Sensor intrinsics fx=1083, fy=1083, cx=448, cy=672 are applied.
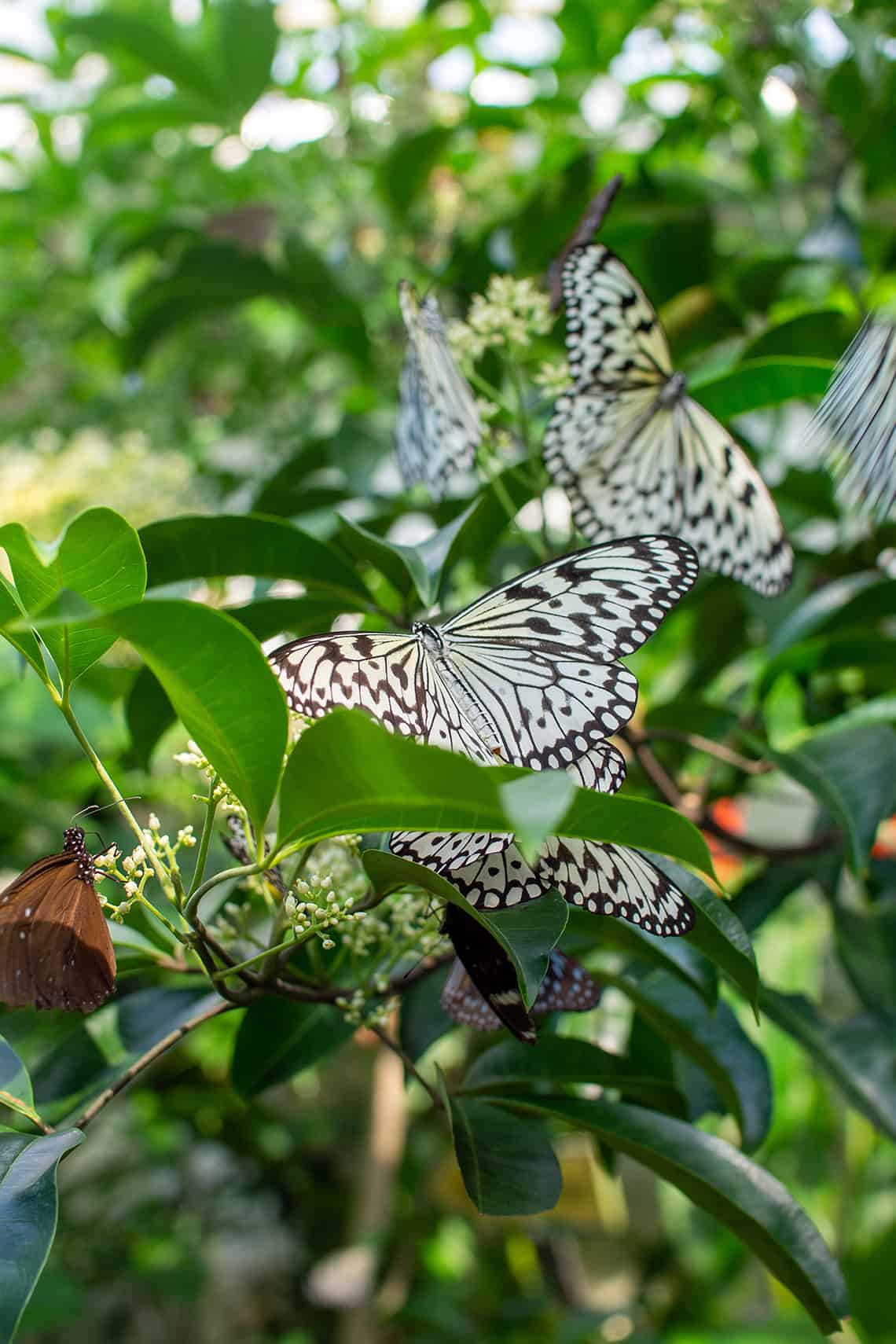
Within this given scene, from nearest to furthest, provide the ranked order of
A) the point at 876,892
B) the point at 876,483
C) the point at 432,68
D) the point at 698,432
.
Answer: the point at 876,483, the point at 698,432, the point at 876,892, the point at 432,68

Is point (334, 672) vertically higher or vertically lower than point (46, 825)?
higher

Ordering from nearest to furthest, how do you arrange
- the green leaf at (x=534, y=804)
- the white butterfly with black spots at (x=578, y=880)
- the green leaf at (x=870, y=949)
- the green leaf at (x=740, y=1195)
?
the green leaf at (x=534, y=804) → the white butterfly with black spots at (x=578, y=880) → the green leaf at (x=740, y=1195) → the green leaf at (x=870, y=949)

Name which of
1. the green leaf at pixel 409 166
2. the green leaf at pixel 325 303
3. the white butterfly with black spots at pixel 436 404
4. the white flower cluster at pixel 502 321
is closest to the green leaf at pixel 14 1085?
the white butterfly with black spots at pixel 436 404

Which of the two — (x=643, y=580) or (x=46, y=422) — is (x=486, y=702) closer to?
(x=643, y=580)

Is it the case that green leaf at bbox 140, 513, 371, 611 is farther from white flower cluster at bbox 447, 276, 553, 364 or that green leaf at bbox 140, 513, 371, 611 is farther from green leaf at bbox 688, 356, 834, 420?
green leaf at bbox 688, 356, 834, 420

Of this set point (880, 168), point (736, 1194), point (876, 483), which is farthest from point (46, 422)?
point (736, 1194)

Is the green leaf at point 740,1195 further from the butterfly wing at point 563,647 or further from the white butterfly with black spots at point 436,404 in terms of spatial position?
the white butterfly with black spots at point 436,404

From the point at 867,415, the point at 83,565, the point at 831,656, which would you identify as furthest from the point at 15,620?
the point at 831,656

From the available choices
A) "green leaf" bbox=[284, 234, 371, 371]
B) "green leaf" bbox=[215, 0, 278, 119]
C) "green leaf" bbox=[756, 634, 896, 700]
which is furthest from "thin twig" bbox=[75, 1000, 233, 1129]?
"green leaf" bbox=[215, 0, 278, 119]
